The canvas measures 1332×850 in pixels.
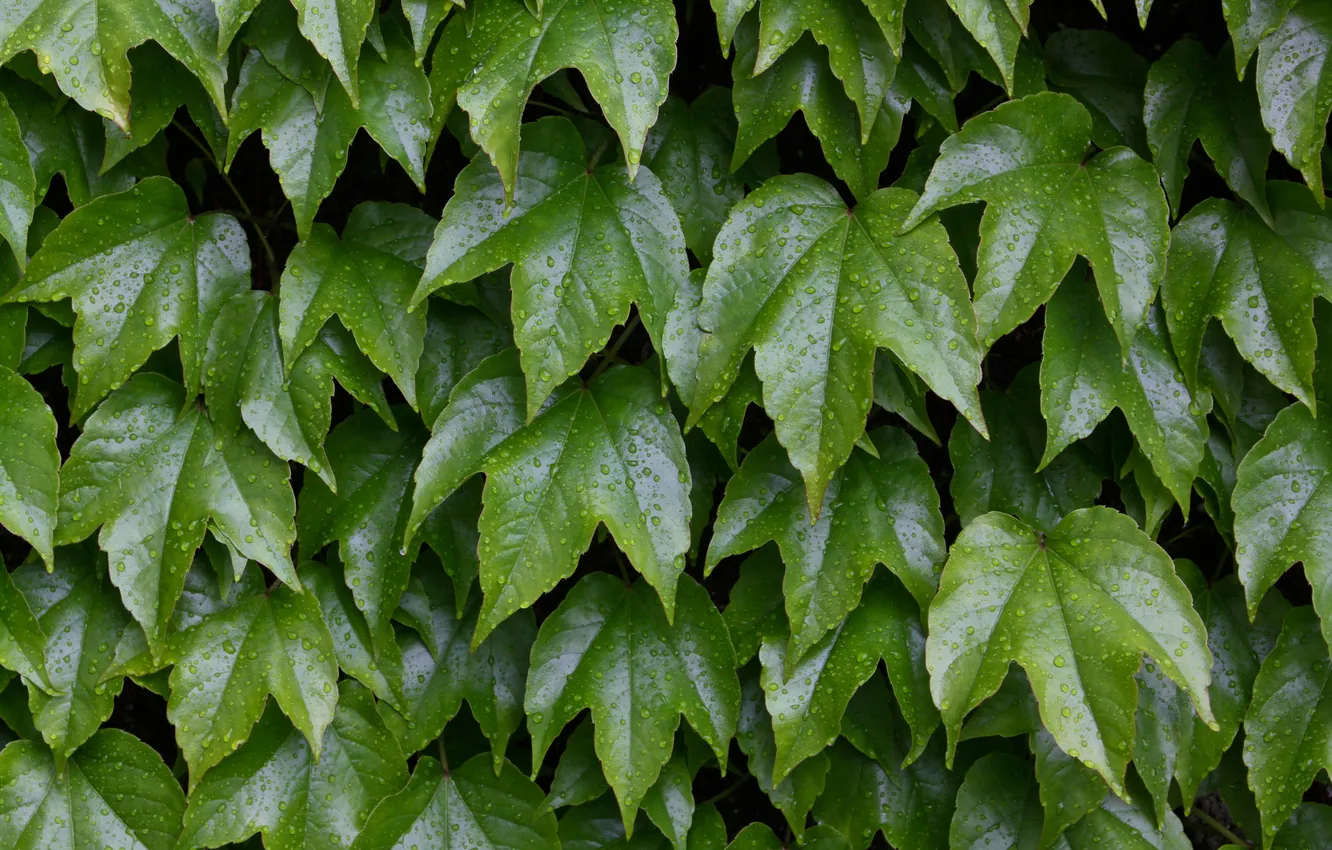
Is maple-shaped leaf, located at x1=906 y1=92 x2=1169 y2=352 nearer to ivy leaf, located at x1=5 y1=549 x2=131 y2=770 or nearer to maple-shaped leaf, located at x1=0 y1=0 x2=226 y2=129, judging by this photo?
maple-shaped leaf, located at x1=0 y1=0 x2=226 y2=129

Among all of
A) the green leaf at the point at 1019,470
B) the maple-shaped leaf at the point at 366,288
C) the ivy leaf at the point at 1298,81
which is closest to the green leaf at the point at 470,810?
the maple-shaped leaf at the point at 366,288

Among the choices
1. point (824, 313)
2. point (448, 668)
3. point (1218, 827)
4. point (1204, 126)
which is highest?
point (1204, 126)

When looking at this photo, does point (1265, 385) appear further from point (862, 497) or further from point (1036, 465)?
point (862, 497)

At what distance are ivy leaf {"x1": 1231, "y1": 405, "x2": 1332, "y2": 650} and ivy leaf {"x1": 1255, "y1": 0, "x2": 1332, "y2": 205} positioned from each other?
30 centimetres

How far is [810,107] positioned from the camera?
1.31 m

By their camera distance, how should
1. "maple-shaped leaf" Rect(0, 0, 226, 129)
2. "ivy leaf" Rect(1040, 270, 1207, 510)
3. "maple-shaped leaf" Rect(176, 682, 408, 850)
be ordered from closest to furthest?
"maple-shaped leaf" Rect(0, 0, 226, 129), "ivy leaf" Rect(1040, 270, 1207, 510), "maple-shaped leaf" Rect(176, 682, 408, 850)

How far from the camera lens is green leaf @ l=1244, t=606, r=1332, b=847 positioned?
1383mm

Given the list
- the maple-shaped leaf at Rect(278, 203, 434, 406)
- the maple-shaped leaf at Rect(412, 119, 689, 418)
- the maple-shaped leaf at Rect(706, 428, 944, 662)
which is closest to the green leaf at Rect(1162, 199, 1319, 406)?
the maple-shaped leaf at Rect(706, 428, 944, 662)

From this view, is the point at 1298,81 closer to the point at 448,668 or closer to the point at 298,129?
the point at 298,129

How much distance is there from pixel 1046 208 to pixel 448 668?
3.31 ft

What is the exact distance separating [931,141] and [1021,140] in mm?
136

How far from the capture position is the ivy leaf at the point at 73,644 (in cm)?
138

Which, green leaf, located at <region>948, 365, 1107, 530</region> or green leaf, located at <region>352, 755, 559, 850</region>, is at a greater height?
green leaf, located at <region>948, 365, 1107, 530</region>

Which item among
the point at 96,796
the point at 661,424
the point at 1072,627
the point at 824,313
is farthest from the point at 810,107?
the point at 96,796
